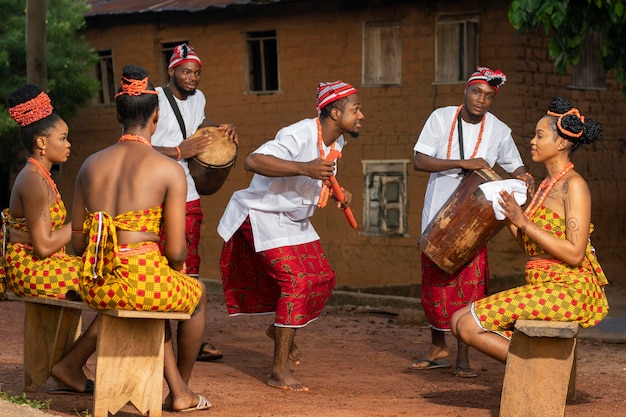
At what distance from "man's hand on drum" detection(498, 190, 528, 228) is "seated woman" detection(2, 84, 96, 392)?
2.40 meters

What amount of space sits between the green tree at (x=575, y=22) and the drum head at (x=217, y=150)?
244 cm

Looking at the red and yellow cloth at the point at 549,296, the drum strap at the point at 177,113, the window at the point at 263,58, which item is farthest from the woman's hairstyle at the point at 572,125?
the window at the point at 263,58

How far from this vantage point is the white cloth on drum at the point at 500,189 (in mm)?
6238

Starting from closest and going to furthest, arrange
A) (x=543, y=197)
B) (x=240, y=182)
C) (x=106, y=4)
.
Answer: (x=543, y=197) < (x=240, y=182) < (x=106, y=4)

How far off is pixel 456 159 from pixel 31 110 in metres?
3.01

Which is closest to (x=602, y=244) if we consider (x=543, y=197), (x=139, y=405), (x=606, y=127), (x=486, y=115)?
(x=606, y=127)

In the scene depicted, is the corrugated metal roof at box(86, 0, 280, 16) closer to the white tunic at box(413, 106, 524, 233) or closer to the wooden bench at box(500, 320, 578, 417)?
the white tunic at box(413, 106, 524, 233)

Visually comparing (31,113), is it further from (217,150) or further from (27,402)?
(217,150)

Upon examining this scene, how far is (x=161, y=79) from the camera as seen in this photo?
60.4ft

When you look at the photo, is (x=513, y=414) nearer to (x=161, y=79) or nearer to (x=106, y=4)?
(x=161, y=79)

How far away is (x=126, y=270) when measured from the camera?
5.47 m

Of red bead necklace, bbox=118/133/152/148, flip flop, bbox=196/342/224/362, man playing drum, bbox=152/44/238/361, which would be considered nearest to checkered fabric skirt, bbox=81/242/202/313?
red bead necklace, bbox=118/133/152/148

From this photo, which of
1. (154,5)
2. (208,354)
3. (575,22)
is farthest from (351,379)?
(154,5)

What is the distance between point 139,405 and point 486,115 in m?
3.53
